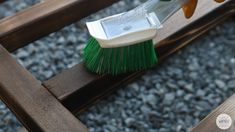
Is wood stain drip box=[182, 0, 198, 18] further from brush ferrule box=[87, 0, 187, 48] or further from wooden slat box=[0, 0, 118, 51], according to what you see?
wooden slat box=[0, 0, 118, 51]

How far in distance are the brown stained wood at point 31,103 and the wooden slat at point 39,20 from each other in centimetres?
11

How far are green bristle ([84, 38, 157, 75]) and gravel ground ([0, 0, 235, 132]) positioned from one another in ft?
0.48

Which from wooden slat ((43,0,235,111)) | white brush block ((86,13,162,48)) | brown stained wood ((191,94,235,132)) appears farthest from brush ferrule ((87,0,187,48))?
brown stained wood ((191,94,235,132))

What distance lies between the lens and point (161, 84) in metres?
1.22

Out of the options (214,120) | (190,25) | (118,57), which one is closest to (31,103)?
(118,57)

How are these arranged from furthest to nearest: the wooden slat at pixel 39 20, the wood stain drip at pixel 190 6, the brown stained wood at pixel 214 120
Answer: the wooden slat at pixel 39 20 → the wood stain drip at pixel 190 6 → the brown stained wood at pixel 214 120

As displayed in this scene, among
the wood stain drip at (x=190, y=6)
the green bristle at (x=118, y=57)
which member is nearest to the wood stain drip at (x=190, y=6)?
the wood stain drip at (x=190, y=6)

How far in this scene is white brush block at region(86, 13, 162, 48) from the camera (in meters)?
0.93

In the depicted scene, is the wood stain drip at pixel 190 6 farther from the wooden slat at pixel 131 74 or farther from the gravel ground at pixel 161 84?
the gravel ground at pixel 161 84

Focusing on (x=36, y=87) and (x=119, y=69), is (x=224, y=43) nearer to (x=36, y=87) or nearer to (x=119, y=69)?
(x=119, y=69)

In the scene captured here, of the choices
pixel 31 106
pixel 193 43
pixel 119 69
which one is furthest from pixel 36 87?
pixel 193 43

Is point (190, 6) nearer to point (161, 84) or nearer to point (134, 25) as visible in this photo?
point (134, 25)

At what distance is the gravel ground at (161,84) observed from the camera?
44.3 inches

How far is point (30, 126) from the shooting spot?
87 centimetres
